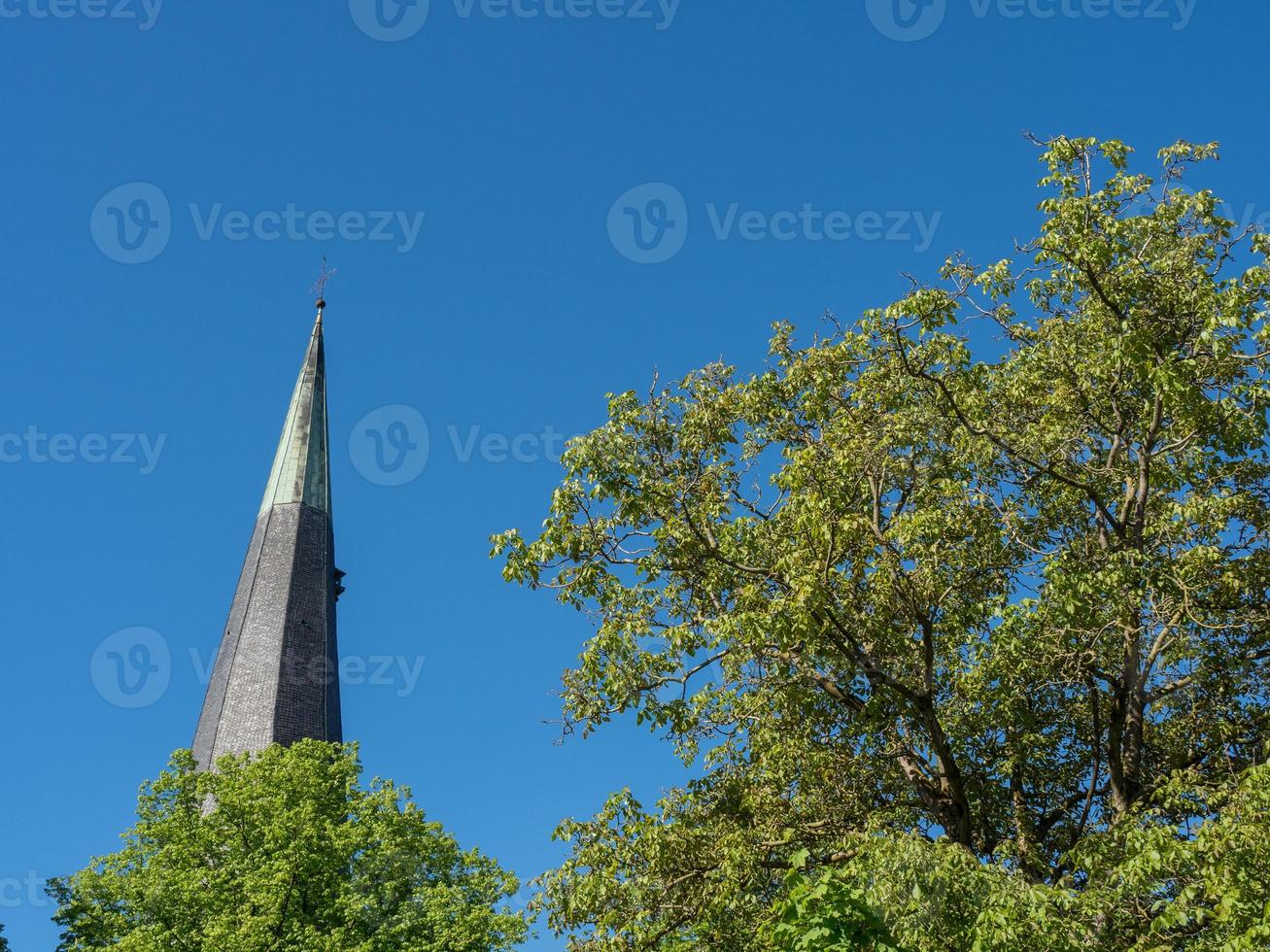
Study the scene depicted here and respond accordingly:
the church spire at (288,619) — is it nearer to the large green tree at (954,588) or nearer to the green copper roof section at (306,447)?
the green copper roof section at (306,447)

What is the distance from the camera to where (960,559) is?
17.2 metres

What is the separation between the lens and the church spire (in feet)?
168

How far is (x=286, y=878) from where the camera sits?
30312 mm

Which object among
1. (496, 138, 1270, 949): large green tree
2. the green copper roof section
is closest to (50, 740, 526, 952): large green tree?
(496, 138, 1270, 949): large green tree

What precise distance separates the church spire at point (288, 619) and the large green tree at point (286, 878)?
45.1 feet

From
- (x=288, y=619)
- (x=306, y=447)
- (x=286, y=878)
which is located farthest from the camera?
(x=306, y=447)

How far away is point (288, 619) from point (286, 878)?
85.7 ft

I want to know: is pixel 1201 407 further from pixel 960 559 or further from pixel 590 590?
pixel 590 590

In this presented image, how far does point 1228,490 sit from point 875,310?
5.02m

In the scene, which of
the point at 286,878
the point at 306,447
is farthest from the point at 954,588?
the point at 306,447

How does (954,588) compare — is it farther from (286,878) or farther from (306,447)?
(306,447)

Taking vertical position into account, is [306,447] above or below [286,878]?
above

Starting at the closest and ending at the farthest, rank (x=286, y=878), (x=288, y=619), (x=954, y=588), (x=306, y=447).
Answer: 1. (x=954, y=588)
2. (x=286, y=878)
3. (x=288, y=619)
4. (x=306, y=447)

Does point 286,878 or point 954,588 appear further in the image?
point 286,878
